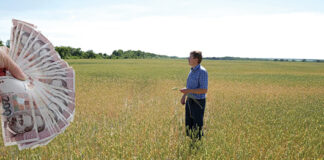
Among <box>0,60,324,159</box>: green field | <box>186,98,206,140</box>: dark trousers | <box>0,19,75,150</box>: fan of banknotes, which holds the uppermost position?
<box>0,19,75,150</box>: fan of banknotes

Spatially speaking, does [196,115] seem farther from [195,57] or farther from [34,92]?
[34,92]

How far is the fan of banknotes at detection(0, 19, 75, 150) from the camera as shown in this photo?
77.9 inches

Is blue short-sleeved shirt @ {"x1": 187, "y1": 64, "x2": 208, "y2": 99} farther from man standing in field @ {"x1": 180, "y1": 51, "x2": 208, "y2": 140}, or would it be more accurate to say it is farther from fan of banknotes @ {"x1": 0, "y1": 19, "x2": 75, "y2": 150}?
fan of banknotes @ {"x1": 0, "y1": 19, "x2": 75, "y2": 150}

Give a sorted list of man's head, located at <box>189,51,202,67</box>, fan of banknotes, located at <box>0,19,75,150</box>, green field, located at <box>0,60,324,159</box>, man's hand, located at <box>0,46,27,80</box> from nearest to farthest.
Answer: man's hand, located at <box>0,46,27,80</box> → fan of banknotes, located at <box>0,19,75,150</box> → green field, located at <box>0,60,324,159</box> → man's head, located at <box>189,51,202,67</box>

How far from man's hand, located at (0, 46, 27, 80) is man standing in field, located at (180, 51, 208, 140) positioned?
2526 millimetres

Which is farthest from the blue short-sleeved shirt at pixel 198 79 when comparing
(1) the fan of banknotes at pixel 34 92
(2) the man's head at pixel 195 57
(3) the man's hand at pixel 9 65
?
(3) the man's hand at pixel 9 65

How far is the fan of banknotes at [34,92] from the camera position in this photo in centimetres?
198

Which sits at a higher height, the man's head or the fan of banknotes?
the man's head

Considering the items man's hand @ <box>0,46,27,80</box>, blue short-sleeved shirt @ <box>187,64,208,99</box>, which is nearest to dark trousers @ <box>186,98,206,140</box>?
blue short-sleeved shirt @ <box>187,64,208,99</box>

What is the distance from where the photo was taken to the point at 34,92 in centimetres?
204

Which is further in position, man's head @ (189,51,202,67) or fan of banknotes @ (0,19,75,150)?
man's head @ (189,51,202,67)

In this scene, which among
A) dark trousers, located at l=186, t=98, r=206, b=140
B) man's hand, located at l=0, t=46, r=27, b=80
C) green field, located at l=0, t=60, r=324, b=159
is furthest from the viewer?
dark trousers, located at l=186, t=98, r=206, b=140

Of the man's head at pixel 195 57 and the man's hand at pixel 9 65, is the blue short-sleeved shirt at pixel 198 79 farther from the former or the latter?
the man's hand at pixel 9 65

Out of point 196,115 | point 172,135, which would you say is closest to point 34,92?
point 196,115
